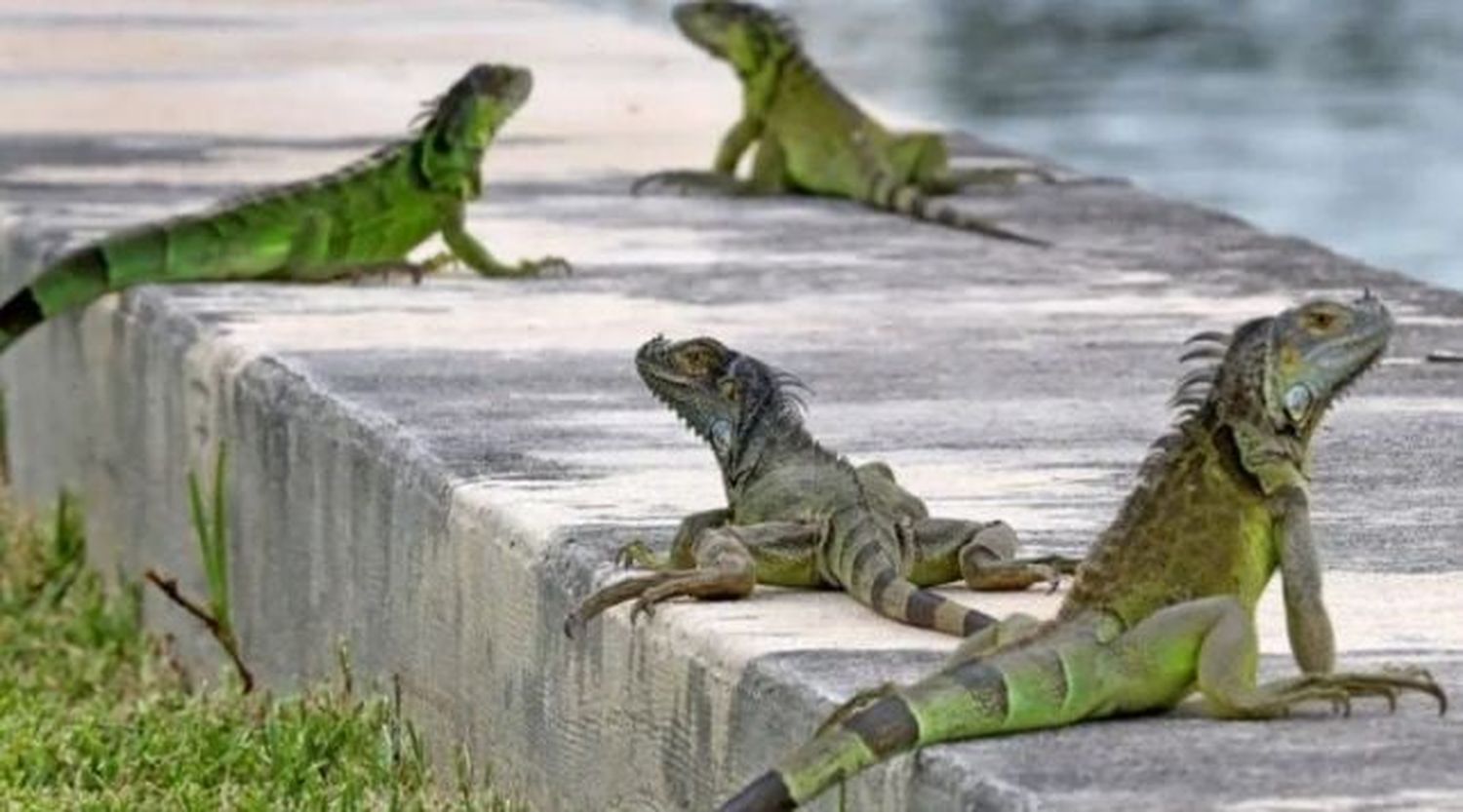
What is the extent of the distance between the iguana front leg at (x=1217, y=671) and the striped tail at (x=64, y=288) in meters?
4.31

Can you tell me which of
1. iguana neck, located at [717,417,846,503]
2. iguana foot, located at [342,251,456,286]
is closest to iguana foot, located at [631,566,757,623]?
iguana neck, located at [717,417,846,503]

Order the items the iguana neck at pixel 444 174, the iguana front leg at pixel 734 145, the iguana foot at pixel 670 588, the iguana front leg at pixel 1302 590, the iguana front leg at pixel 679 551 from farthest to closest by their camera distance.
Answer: the iguana front leg at pixel 734 145
the iguana neck at pixel 444 174
the iguana front leg at pixel 679 551
the iguana foot at pixel 670 588
the iguana front leg at pixel 1302 590

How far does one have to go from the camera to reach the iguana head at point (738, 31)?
11547 millimetres

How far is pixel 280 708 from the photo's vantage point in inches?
269

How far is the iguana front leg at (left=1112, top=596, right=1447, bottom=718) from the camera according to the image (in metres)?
4.79

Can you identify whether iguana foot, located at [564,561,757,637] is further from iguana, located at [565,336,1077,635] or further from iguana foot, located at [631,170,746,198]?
iguana foot, located at [631,170,746,198]

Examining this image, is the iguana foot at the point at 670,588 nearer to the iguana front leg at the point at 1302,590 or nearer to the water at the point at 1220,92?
the iguana front leg at the point at 1302,590

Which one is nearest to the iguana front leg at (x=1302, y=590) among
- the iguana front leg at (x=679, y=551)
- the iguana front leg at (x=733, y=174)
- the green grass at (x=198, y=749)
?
the iguana front leg at (x=679, y=551)

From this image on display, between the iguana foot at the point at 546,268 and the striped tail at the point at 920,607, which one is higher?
the iguana foot at the point at 546,268

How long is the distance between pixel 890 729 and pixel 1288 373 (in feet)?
2.16

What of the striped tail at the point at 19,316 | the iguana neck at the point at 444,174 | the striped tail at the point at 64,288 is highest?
the iguana neck at the point at 444,174

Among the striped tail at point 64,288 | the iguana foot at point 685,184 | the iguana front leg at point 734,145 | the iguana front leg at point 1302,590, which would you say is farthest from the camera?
the iguana front leg at point 734,145

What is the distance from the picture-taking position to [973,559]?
5.63 metres

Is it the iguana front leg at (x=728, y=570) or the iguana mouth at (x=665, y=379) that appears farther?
the iguana mouth at (x=665, y=379)
